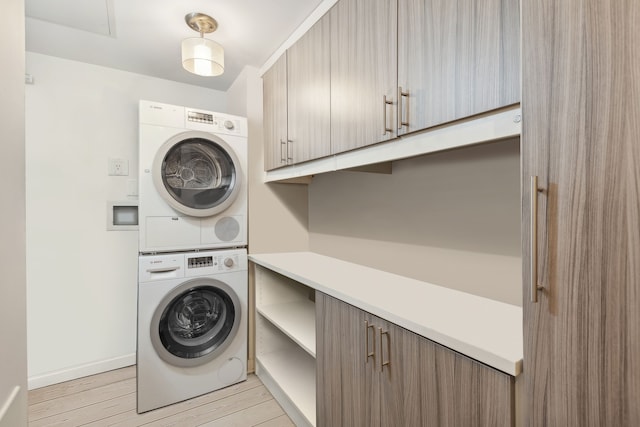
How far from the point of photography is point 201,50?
5.45 ft

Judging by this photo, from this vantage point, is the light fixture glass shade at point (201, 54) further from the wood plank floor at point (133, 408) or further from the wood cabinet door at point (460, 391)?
the wood plank floor at point (133, 408)

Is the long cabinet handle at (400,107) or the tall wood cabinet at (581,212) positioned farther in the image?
the long cabinet handle at (400,107)

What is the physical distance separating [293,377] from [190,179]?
1.50 metres

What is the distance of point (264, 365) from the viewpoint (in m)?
2.08

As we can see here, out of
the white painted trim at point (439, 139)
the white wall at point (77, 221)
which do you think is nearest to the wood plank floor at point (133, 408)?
the white wall at point (77, 221)

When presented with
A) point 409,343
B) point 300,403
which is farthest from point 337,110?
point 300,403

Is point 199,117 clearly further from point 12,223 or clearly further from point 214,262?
point 12,223

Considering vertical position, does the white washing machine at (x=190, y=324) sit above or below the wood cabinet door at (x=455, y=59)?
below

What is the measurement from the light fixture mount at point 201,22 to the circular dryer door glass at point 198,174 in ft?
2.15

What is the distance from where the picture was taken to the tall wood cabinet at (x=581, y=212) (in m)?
0.47

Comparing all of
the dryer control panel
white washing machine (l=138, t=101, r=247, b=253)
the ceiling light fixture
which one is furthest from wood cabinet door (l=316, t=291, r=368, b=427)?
the ceiling light fixture

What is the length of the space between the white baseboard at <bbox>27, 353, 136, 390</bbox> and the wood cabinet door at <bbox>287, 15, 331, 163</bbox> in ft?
7.06

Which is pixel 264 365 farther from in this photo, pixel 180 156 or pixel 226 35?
pixel 226 35

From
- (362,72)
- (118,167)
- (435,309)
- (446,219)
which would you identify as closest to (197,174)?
(118,167)
